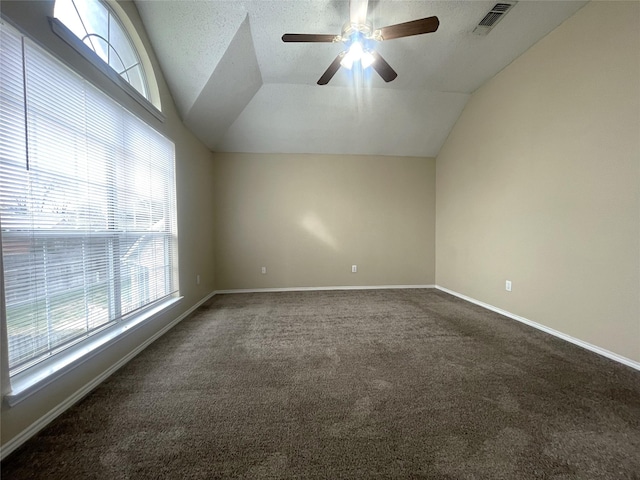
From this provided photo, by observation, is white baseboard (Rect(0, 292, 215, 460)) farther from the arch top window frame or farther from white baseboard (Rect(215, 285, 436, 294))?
the arch top window frame

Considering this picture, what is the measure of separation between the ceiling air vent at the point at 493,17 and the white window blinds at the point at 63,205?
11.1 ft

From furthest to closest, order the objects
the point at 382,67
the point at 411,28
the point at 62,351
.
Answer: the point at 382,67, the point at 411,28, the point at 62,351

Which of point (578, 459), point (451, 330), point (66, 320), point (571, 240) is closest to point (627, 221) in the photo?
point (571, 240)

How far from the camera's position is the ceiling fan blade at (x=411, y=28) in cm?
169

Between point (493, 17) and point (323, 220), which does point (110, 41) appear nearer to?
point (323, 220)

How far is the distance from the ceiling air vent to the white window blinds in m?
3.38

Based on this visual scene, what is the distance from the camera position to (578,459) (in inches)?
40.8

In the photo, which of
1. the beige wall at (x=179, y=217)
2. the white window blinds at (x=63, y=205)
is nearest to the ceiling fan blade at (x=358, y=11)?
the beige wall at (x=179, y=217)

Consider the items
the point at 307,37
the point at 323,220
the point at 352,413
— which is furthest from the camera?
the point at 323,220

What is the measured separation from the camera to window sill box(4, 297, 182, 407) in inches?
44.8

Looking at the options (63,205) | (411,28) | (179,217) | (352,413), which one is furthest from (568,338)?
(179,217)

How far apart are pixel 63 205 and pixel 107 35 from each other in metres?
1.54

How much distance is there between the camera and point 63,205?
1.42 m

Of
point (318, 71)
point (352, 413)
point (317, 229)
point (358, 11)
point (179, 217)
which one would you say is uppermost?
point (318, 71)
